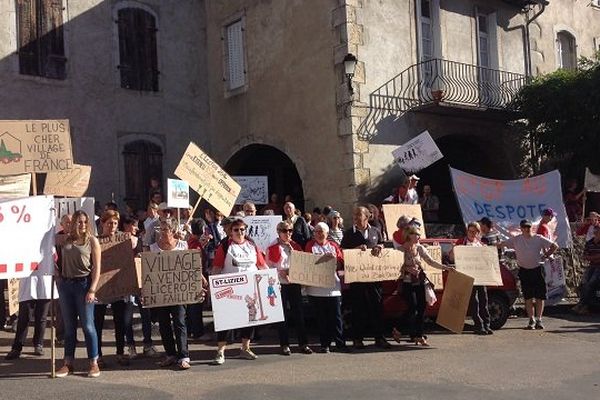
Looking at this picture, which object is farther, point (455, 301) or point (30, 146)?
point (455, 301)

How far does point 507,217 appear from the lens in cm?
1434

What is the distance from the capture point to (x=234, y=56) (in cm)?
1806

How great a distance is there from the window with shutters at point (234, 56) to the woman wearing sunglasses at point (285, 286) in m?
9.43

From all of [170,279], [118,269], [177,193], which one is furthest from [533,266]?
[118,269]

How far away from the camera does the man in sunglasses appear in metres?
10.9

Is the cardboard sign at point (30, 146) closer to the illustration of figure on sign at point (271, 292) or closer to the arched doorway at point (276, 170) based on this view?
the illustration of figure on sign at point (271, 292)

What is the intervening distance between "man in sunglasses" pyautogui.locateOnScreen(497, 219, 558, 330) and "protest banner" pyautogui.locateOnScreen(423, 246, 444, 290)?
1610mm

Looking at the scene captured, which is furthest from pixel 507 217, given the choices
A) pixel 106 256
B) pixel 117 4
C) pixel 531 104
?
pixel 117 4

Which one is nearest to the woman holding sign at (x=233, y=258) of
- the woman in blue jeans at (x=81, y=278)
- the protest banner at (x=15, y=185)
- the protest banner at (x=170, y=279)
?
the protest banner at (x=170, y=279)

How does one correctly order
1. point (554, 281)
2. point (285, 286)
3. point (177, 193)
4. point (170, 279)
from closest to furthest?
point (170, 279)
point (285, 286)
point (177, 193)
point (554, 281)

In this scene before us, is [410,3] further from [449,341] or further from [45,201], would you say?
[45,201]

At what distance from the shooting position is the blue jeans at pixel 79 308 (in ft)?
24.3

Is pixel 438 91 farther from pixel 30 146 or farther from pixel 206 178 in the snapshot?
pixel 30 146

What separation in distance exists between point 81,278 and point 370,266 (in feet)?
11.5
